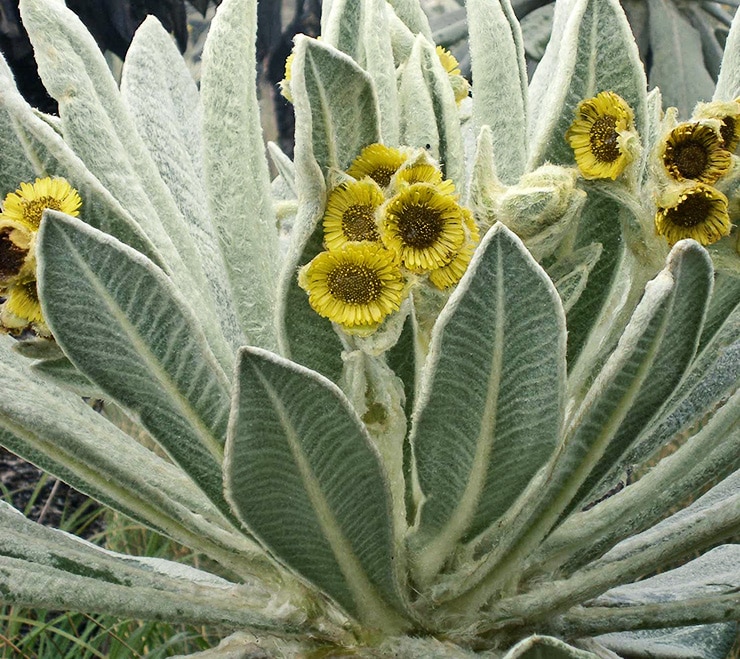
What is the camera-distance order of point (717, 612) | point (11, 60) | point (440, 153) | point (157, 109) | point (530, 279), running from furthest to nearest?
point (11, 60)
point (157, 109)
point (440, 153)
point (717, 612)
point (530, 279)

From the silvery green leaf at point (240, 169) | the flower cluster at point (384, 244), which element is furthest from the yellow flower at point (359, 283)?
the silvery green leaf at point (240, 169)

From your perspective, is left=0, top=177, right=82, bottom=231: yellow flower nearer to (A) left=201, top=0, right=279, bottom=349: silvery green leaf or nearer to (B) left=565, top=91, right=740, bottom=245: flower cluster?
(A) left=201, top=0, right=279, bottom=349: silvery green leaf

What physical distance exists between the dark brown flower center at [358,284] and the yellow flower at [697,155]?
0.64ft

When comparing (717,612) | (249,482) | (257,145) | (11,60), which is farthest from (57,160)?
(11,60)

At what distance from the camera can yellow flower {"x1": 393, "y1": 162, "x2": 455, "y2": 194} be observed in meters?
0.56

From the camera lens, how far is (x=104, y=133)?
683mm

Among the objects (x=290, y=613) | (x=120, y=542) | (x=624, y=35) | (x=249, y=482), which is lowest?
(x=120, y=542)

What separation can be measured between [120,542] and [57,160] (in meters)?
1.47

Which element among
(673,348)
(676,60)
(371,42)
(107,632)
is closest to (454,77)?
(371,42)

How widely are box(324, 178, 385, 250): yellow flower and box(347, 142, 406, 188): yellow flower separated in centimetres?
2

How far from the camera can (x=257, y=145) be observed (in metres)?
0.67

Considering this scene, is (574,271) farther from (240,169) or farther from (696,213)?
(240,169)

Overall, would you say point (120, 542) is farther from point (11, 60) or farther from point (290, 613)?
point (290, 613)

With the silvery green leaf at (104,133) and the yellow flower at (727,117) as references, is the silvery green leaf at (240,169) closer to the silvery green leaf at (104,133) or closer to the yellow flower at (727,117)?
the silvery green leaf at (104,133)
